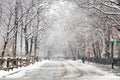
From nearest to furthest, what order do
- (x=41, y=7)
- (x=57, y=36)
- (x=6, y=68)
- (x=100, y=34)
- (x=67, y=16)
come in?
(x=6, y=68) → (x=41, y=7) → (x=100, y=34) → (x=67, y=16) → (x=57, y=36)

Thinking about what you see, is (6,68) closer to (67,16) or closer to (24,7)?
(24,7)

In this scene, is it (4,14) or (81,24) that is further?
(81,24)

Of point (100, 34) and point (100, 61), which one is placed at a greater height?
point (100, 34)

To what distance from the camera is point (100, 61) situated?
65.4 metres

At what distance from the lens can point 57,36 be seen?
152 m

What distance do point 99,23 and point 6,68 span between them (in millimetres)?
21031

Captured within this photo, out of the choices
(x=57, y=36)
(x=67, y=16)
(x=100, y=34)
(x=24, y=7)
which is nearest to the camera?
(x=24, y=7)

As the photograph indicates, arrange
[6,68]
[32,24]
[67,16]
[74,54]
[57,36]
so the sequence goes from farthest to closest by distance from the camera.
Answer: [57,36]
[74,54]
[67,16]
[32,24]
[6,68]

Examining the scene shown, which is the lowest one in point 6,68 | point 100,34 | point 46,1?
point 6,68

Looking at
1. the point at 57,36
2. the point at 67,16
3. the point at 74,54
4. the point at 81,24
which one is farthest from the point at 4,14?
the point at 57,36

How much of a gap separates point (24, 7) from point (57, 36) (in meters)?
106

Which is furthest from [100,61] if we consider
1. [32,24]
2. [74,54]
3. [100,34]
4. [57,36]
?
[57,36]

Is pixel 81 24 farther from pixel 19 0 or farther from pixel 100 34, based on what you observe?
pixel 19 0

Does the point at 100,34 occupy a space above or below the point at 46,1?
below
